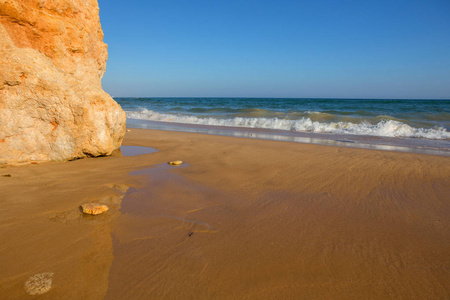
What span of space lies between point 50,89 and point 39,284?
321 cm

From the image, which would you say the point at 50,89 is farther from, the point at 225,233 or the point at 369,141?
the point at 369,141

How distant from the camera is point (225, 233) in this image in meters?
2.10

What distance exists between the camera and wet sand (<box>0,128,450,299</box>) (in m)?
1.52

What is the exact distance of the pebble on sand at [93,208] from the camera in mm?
2329

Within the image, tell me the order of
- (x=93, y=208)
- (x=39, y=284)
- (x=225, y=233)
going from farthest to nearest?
(x=93, y=208) → (x=225, y=233) → (x=39, y=284)

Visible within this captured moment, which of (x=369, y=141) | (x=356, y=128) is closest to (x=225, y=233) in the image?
(x=369, y=141)

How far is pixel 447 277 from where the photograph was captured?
1610 mm

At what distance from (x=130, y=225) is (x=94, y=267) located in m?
0.56

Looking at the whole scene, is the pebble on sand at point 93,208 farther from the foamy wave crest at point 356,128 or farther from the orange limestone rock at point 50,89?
the foamy wave crest at point 356,128

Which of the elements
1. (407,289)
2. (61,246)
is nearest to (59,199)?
(61,246)

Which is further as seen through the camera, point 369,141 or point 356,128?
point 356,128

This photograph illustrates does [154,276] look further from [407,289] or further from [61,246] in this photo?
[407,289]

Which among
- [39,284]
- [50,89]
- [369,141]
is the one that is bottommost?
[369,141]

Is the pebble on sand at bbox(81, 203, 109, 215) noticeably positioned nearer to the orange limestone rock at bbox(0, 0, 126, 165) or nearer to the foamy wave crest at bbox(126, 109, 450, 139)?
the orange limestone rock at bbox(0, 0, 126, 165)
